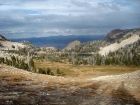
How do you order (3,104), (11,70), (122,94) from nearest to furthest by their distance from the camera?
1. (3,104)
2. (122,94)
3. (11,70)

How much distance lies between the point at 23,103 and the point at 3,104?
2.83 metres

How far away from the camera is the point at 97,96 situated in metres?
42.8

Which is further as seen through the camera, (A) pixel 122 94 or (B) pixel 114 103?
(A) pixel 122 94

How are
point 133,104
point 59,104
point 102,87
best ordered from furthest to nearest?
point 102,87
point 133,104
point 59,104

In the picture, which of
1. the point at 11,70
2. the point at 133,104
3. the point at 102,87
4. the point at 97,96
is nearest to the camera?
the point at 133,104

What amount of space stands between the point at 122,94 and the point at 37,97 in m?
16.7

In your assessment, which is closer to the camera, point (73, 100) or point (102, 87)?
point (73, 100)

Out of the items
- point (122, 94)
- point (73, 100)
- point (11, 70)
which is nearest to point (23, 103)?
point (73, 100)

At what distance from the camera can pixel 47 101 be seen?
35.8 meters

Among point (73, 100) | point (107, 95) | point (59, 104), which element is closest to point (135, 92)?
point (107, 95)

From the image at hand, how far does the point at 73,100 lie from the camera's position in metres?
37.8

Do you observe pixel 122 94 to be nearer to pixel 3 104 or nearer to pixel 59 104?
pixel 59 104

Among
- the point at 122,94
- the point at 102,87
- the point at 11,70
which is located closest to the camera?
the point at 122,94

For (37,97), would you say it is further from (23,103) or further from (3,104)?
(3,104)
